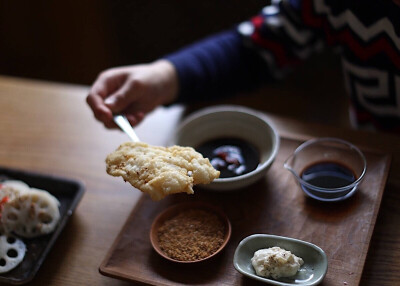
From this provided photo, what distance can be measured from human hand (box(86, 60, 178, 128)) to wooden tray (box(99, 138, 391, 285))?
0.27 meters

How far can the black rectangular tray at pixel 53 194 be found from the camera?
3.76 feet

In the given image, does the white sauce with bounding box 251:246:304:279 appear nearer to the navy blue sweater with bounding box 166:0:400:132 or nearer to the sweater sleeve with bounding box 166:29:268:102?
the navy blue sweater with bounding box 166:0:400:132

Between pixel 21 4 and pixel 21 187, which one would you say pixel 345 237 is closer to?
pixel 21 187

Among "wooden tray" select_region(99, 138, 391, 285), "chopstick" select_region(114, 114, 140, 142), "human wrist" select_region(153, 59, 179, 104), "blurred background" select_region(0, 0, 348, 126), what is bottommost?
"blurred background" select_region(0, 0, 348, 126)

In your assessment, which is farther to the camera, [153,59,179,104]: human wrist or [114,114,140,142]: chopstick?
[153,59,179,104]: human wrist

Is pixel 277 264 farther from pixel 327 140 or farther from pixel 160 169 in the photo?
pixel 327 140

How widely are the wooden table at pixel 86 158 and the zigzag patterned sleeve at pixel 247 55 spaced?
5.4 inches

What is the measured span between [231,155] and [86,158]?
0.48 metres

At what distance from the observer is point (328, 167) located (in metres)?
1.25

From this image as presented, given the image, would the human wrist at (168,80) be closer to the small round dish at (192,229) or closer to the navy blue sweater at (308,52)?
the navy blue sweater at (308,52)

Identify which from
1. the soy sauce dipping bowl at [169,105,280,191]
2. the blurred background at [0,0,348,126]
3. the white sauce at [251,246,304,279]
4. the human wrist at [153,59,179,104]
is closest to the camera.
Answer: the white sauce at [251,246,304,279]

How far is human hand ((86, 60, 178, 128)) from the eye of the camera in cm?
131

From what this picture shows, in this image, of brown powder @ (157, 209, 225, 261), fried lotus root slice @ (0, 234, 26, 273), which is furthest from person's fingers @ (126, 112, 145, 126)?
fried lotus root slice @ (0, 234, 26, 273)

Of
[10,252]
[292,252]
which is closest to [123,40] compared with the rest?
[10,252]
